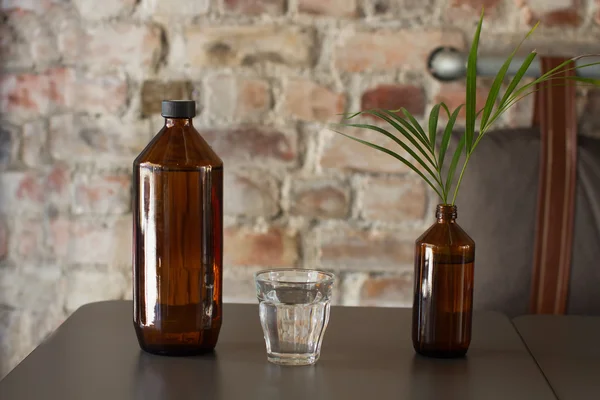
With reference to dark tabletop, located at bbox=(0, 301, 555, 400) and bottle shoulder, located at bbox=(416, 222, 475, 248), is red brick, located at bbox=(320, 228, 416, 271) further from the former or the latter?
bottle shoulder, located at bbox=(416, 222, 475, 248)

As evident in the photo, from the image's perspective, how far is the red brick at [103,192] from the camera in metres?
1.52

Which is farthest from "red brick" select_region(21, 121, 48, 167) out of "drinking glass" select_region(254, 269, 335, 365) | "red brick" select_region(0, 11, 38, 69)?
"drinking glass" select_region(254, 269, 335, 365)

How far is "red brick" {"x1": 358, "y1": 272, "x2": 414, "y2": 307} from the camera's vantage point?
1.53 metres

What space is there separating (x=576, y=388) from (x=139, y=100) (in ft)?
3.08

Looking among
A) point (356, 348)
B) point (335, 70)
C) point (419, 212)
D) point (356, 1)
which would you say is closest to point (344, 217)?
point (419, 212)

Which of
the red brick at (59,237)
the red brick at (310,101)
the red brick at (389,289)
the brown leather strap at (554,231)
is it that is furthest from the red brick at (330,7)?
the red brick at (59,237)

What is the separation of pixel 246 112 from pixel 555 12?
556 millimetres

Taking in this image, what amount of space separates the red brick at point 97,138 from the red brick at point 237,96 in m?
0.13

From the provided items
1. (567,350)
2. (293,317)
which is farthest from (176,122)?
(567,350)

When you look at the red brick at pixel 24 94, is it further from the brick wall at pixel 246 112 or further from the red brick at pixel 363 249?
the red brick at pixel 363 249

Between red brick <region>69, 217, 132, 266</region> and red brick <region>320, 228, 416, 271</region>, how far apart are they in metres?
0.35

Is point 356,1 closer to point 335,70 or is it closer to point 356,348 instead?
point 335,70

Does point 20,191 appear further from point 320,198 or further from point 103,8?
point 320,198

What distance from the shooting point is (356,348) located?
0.93 metres
